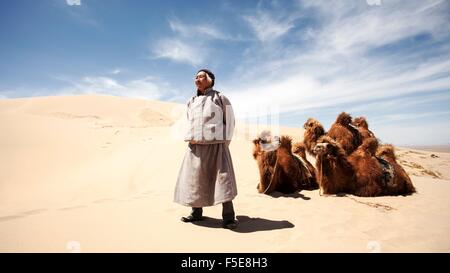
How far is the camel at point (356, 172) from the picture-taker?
507 cm

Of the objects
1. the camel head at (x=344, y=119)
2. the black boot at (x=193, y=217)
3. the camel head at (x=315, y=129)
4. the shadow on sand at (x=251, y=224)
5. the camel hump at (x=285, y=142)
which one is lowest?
the shadow on sand at (x=251, y=224)

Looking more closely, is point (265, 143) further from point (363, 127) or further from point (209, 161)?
point (363, 127)

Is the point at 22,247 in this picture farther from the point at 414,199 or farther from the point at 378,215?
the point at 414,199

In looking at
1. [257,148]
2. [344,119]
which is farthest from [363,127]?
[257,148]

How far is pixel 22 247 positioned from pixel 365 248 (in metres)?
3.58

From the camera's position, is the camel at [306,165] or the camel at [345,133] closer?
the camel at [345,133]

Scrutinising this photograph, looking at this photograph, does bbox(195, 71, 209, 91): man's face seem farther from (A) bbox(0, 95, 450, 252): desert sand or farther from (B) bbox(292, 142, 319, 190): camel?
(B) bbox(292, 142, 319, 190): camel

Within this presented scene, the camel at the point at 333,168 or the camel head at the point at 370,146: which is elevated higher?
the camel head at the point at 370,146

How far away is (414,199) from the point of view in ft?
16.1

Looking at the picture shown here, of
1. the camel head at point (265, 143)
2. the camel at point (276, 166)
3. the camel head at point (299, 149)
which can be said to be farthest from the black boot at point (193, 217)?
the camel head at point (299, 149)

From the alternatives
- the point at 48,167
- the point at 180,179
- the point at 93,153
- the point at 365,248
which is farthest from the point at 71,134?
A: the point at 365,248

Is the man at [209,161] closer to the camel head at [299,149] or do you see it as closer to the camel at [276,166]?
the camel at [276,166]

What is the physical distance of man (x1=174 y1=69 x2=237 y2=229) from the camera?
11.8 ft

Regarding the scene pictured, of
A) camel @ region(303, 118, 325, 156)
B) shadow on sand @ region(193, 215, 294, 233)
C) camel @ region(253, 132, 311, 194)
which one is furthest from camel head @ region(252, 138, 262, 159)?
shadow on sand @ region(193, 215, 294, 233)
